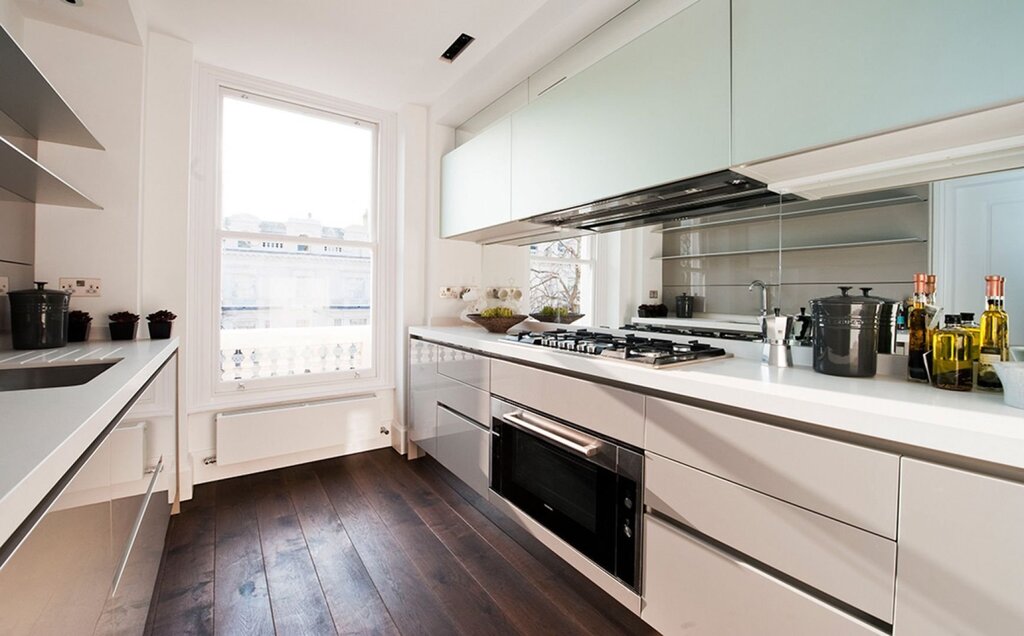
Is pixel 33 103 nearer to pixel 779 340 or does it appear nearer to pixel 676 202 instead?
pixel 676 202

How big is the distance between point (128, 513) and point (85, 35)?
2.40 meters

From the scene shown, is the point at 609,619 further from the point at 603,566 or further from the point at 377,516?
the point at 377,516

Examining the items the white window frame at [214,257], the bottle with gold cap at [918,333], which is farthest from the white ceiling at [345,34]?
the bottle with gold cap at [918,333]

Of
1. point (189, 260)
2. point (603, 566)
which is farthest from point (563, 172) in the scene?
point (189, 260)

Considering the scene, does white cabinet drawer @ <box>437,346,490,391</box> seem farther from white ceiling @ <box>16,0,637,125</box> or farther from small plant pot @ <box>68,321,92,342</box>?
small plant pot @ <box>68,321,92,342</box>

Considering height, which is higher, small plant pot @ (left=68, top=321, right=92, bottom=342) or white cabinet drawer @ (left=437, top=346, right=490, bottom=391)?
small plant pot @ (left=68, top=321, right=92, bottom=342)

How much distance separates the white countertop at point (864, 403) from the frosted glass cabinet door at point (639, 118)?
29.1 inches

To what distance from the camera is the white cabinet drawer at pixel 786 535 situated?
3.09 feet

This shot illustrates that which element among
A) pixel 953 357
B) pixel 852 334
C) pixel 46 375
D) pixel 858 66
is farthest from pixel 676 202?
pixel 46 375

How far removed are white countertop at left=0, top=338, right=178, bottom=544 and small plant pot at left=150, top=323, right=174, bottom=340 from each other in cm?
84

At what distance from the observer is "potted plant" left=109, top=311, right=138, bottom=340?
2.17 metres

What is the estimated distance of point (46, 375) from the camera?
155 cm

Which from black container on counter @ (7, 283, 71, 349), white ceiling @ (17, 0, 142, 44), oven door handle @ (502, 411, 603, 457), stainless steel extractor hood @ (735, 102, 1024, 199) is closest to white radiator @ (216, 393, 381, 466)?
black container on counter @ (7, 283, 71, 349)

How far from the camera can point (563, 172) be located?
2.12m
